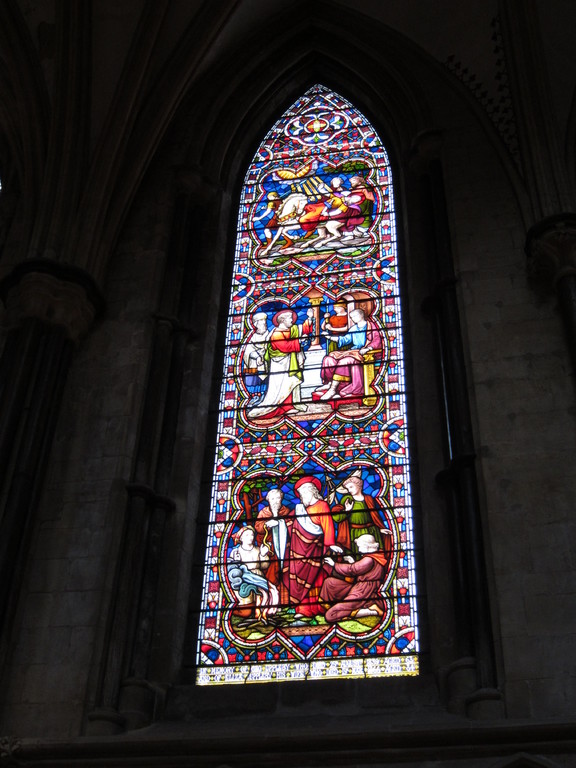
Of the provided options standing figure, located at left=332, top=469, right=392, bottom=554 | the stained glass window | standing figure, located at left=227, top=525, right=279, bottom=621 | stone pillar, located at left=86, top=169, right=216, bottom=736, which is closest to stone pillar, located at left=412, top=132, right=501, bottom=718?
the stained glass window

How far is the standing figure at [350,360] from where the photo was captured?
8414 mm

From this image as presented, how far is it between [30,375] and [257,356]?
1.84m

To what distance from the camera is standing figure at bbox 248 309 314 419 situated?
8438 millimetres

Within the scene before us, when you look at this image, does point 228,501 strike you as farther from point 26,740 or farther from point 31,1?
point 31,1

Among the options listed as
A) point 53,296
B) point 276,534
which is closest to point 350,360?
point 276,534

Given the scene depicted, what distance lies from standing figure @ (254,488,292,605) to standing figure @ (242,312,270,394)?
3.52ft

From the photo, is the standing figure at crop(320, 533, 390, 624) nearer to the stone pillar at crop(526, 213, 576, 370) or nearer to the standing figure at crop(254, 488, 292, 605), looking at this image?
the standing figure at crop(254, 488, 292, 605)

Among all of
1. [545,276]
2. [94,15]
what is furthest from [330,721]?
[94,15]

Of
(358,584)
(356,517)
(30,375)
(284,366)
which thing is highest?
(284,366)

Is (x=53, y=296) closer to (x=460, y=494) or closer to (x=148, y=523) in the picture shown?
(x=148, y=523)

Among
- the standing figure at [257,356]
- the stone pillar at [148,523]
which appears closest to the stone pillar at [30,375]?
the stone pillar at [148,523]

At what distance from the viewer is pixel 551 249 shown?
8.13 m

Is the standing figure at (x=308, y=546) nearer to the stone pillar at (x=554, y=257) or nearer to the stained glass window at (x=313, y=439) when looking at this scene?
the stained glass window at (x=313, y=439)

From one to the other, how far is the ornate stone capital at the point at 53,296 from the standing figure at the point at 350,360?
194cm
